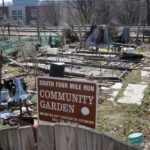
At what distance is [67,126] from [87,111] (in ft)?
1.26

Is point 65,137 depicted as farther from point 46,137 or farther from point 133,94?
point 133,94

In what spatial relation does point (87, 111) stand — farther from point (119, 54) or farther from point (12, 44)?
point (12, 44)

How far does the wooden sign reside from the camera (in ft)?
8.73

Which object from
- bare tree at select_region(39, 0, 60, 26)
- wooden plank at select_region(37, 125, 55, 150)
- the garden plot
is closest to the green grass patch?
the garden plot

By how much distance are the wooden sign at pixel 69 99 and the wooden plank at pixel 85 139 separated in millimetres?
376

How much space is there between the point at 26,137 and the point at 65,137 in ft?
0.95

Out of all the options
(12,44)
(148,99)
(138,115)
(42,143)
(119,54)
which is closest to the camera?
(42,143)

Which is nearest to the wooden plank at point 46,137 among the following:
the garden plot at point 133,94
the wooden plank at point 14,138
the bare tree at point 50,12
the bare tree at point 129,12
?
the wooden plank at point 14,138

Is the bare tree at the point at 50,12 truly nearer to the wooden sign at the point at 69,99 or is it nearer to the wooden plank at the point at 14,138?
the wooden sign at the point at 69,99

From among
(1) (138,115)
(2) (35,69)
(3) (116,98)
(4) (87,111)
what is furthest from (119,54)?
(4) (87,111)

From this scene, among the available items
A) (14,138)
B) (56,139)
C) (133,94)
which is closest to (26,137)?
(14,138)

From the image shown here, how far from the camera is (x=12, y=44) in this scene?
59.0ft

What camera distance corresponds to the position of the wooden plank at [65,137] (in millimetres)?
2371

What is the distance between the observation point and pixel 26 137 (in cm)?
247
